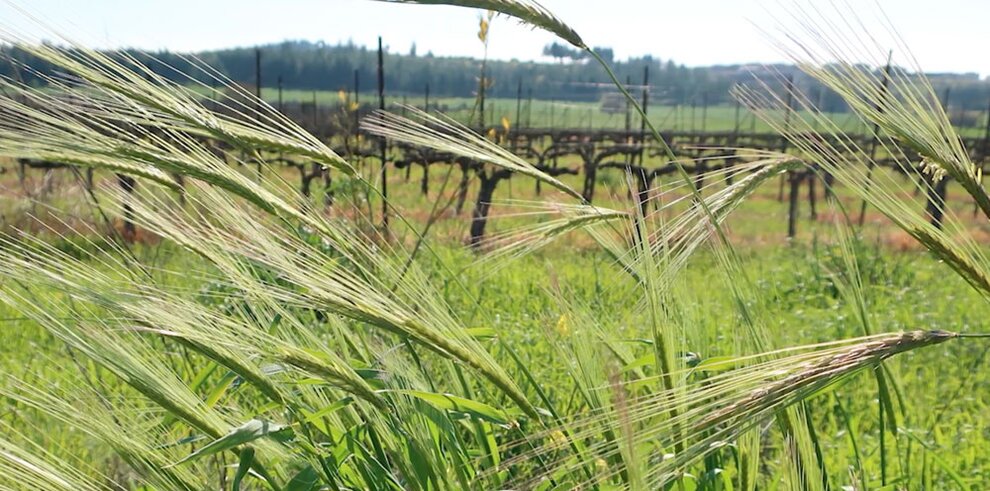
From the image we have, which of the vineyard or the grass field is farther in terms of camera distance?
the grass field

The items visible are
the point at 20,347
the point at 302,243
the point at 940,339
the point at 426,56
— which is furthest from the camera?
the point at 426,56

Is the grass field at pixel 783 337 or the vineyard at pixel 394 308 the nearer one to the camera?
the vineyard at pixel 394 308

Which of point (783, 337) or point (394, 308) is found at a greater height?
point (394, 308)

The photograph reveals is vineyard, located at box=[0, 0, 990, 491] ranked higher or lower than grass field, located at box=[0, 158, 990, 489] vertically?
higher

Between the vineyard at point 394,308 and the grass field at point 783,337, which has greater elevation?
the vineyard at point 394,308

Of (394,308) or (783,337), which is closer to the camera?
(394,308)

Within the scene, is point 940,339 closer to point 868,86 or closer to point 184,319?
point 868,86

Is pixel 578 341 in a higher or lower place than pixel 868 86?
lower

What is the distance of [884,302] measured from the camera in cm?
536

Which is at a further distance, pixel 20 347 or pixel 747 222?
pixel 747 222

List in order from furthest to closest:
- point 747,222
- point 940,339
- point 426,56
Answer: point 426,56 < point 747,222 < point 940,339

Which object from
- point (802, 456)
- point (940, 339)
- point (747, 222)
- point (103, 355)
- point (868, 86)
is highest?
point (868, 86)

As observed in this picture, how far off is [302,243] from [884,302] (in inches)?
192

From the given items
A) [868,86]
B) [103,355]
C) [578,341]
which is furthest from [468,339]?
[868,86]
